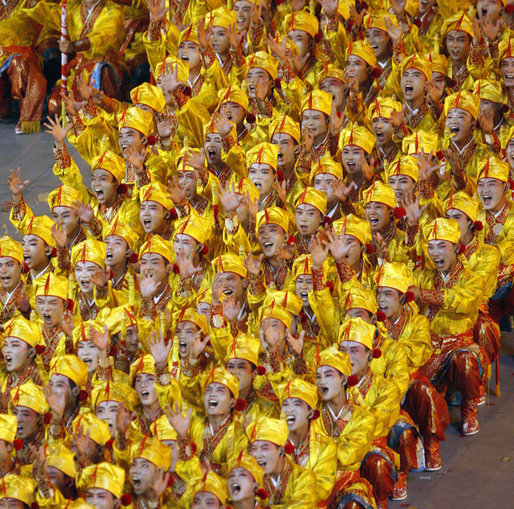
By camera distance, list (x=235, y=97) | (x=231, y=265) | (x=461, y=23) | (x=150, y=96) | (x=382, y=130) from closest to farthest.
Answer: (x=231, y=265) → (x=382, y=130) → (x=235, y=97) → (x=150, y=96) → (x=461, y=23)

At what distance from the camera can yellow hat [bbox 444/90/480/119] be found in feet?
42.5

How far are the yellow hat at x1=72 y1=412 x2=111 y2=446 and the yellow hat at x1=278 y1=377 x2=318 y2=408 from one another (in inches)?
43.3

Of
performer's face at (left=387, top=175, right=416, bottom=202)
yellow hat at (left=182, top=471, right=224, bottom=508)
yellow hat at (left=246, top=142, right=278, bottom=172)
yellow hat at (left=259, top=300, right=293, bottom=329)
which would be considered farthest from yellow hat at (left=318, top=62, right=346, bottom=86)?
yellow hat at (left=182, top=471, right=224, bottom=508)

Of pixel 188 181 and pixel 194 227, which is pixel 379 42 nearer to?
pixel 188 181

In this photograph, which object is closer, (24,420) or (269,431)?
(269,431)

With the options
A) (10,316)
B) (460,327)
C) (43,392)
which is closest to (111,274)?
(10,316)

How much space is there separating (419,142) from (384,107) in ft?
1.58

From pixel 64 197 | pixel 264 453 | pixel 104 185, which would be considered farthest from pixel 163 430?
pixel 104 185

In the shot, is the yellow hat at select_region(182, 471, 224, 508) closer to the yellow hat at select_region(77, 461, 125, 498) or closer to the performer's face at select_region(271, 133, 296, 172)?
the yellow hat at select_region(77, 461, 125, 498)

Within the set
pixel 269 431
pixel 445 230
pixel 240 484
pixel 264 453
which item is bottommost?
pixel 240 484

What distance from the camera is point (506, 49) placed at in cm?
1354

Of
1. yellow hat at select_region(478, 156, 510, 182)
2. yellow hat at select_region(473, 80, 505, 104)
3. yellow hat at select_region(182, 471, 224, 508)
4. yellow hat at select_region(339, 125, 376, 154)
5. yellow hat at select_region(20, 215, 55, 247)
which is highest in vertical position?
yellow hat at select_region(473, 80, 505, 104)

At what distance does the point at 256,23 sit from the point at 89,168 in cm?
196

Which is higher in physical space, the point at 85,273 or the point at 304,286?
the point at 85,273
